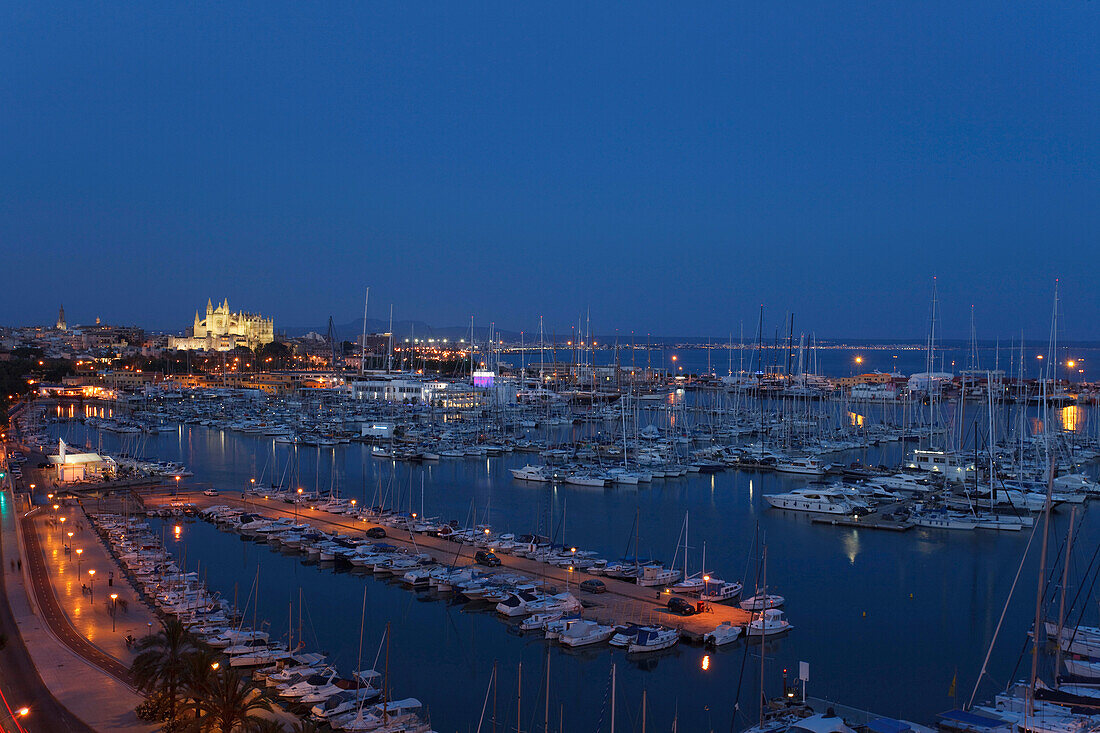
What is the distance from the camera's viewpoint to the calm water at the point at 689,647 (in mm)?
12414

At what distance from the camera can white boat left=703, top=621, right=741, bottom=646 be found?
13617mm

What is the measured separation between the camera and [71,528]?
20.3 meters

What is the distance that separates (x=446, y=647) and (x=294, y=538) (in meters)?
7.33

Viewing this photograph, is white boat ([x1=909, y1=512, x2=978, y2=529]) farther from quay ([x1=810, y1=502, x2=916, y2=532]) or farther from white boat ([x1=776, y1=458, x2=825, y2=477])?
white boat ([x1=776, y1=458, x2=825, y2=477])

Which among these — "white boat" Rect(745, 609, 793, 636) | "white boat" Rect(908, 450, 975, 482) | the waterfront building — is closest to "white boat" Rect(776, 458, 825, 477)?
"white boat" Rect(908, 450, 975, 482)

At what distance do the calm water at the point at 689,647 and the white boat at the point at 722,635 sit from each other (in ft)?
0.72

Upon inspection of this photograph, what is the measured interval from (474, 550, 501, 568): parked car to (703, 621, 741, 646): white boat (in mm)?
5321

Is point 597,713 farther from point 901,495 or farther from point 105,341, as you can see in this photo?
point 105,341

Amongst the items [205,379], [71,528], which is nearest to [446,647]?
[71,528]

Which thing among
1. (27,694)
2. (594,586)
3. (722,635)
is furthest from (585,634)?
(27,694)

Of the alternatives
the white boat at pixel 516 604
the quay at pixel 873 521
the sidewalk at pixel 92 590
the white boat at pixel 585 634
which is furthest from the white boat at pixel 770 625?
the sidewalk at pixel 92 590

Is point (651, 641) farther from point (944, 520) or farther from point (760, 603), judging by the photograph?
point (944, 520)

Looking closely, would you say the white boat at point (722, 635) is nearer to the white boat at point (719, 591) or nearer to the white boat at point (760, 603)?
the white boat at point (760, 603)

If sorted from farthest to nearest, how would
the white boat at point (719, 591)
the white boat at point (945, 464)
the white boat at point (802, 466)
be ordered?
the white boat at point (802, 466), the white boat at point (945, 464), the white boat at point (719, 591)
